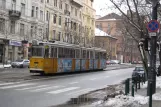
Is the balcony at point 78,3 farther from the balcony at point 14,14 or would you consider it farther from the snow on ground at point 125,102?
the snow on ground at point 125,102

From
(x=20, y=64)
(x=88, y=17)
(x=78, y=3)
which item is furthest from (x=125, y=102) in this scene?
(x=88, y=17)

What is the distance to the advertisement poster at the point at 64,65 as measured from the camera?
97.0 ft

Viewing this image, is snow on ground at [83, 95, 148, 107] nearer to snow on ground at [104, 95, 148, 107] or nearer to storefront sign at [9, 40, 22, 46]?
snow on ground at [104, 95, 148, 107]

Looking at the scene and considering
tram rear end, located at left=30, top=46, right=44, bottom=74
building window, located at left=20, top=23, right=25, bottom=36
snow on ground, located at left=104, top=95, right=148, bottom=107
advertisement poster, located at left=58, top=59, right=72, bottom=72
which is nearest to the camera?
snow on ground, located at left=104, top=95, right=148, bottom=107

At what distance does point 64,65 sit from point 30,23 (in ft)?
89.7

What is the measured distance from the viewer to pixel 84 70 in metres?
37.6

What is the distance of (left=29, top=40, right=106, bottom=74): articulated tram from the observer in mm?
27328

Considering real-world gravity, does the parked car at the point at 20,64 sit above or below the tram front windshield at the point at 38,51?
below

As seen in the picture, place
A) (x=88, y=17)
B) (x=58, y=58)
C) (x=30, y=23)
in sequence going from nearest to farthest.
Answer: (x=58, y=58) < (x=30, y=23) < (x=88, y=17)

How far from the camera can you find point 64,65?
3048 cm

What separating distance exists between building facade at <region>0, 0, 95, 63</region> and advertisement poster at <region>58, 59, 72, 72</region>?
725 cm

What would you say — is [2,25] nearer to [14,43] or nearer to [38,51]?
[14,43]

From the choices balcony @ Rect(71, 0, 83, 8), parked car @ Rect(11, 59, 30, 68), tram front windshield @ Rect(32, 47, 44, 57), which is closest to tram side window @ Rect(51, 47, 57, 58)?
tram front windshield @ Rect(32, 47, 44, 57)

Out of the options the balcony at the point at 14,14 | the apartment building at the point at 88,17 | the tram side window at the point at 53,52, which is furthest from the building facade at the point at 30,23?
the tram side window at the point at 53,52
